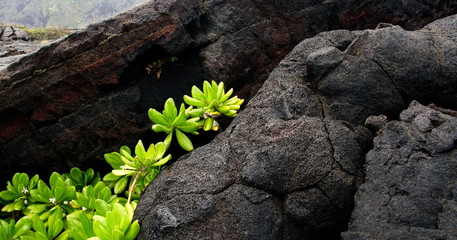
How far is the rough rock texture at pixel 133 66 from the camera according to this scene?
11.2ft

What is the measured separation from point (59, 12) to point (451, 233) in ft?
118

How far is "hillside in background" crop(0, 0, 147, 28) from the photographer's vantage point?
3108 centimetres

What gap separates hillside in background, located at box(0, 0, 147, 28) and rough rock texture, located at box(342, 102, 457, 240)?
1183 inches

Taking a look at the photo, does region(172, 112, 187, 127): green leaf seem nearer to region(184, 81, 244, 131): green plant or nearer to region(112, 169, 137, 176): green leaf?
region(184, 81, 244, 131): green plant

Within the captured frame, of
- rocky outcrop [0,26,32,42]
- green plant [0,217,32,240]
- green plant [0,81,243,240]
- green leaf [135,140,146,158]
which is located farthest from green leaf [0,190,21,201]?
rocky outcrop [0,26,32,42]

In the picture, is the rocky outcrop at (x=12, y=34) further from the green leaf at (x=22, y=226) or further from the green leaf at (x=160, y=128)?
the green leaf at (x=160, y=128)

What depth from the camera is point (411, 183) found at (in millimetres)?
2084

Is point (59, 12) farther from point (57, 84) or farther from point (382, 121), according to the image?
point (382, 121)

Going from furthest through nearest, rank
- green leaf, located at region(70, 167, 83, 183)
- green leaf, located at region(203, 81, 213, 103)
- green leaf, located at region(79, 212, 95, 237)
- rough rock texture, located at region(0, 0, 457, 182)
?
green leaf, located at region(70, 167, 83, 183), rough rock texture, located at region(0, 0, 457, 182), green leaf, located at region(203, 81, 213, 103), green leaf, located at region(79, 212, 95, 237)

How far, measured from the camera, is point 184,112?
317cm

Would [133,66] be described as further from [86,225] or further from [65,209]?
[86,225]

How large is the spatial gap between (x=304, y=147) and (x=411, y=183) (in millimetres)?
704

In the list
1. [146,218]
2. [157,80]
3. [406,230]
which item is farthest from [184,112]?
[406,230]

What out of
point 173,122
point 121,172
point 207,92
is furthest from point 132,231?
point 207,92
